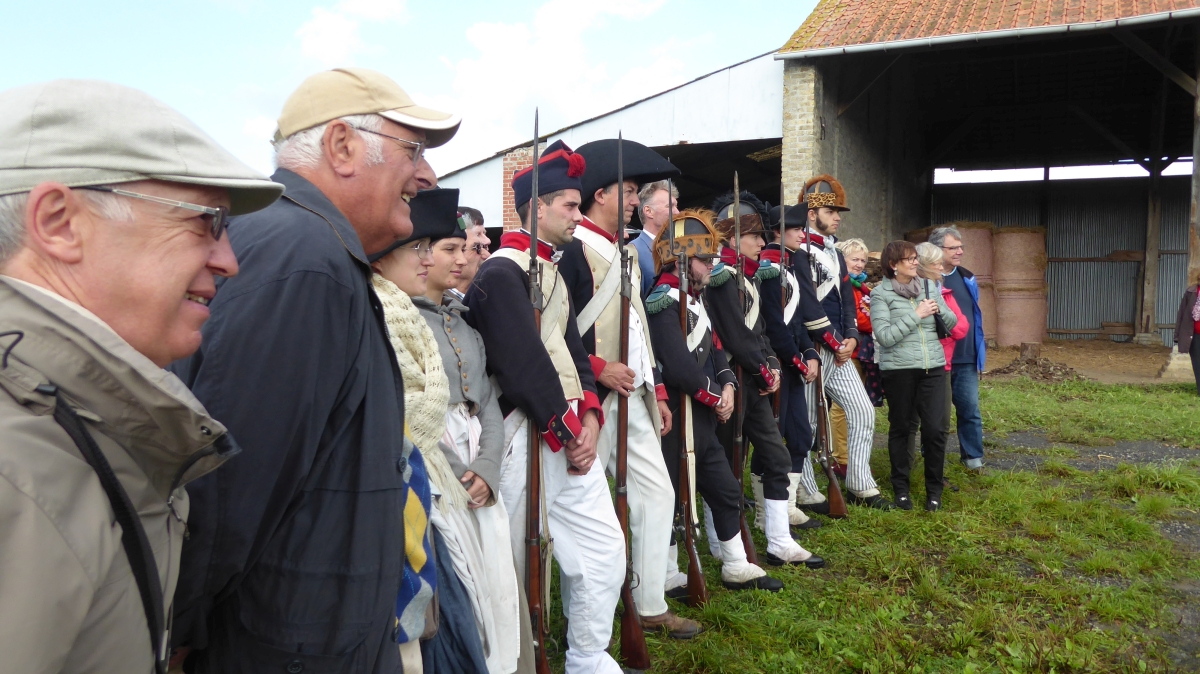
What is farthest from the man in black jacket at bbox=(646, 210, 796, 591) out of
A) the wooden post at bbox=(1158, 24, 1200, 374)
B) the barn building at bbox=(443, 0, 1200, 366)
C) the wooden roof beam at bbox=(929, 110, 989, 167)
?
the wooden roof beam at bbox=(929, 110, 989, 167)

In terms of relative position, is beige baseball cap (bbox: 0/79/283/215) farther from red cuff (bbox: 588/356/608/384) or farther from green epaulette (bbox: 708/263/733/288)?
green epaulette (bbox: 708/263/733/288)

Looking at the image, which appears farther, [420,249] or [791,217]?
[791,217]

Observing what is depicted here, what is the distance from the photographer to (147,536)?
1068 millimetres

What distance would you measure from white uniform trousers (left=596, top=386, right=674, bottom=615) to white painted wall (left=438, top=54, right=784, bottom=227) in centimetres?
954

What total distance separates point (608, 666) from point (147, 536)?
7.91ft

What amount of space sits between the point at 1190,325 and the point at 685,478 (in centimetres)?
1102

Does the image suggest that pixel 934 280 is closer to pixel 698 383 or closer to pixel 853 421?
pixel 853 421

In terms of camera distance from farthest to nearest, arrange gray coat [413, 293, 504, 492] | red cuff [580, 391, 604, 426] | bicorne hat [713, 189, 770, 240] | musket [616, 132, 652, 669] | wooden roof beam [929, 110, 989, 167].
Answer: wooden roof beam [929, 110, 989, 167] < bicorne hat [713, 189, 770, 240] < musket [616, 132, 652, 669] < red cuff [580, 391, 604, 426] < gray coat [413, 293, 504, 492]

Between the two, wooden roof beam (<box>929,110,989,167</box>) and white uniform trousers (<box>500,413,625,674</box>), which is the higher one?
wooden roof beam (<box>929,110,989,167</box>)

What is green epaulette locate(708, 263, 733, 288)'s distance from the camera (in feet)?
15.2

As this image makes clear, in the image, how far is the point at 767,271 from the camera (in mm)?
5367

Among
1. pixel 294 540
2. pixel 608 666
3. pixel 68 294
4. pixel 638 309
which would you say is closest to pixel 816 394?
pixel 638 309

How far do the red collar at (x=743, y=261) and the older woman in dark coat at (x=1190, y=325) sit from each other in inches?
363

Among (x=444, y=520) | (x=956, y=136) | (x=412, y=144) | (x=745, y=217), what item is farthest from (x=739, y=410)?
(x=956, y=136)
